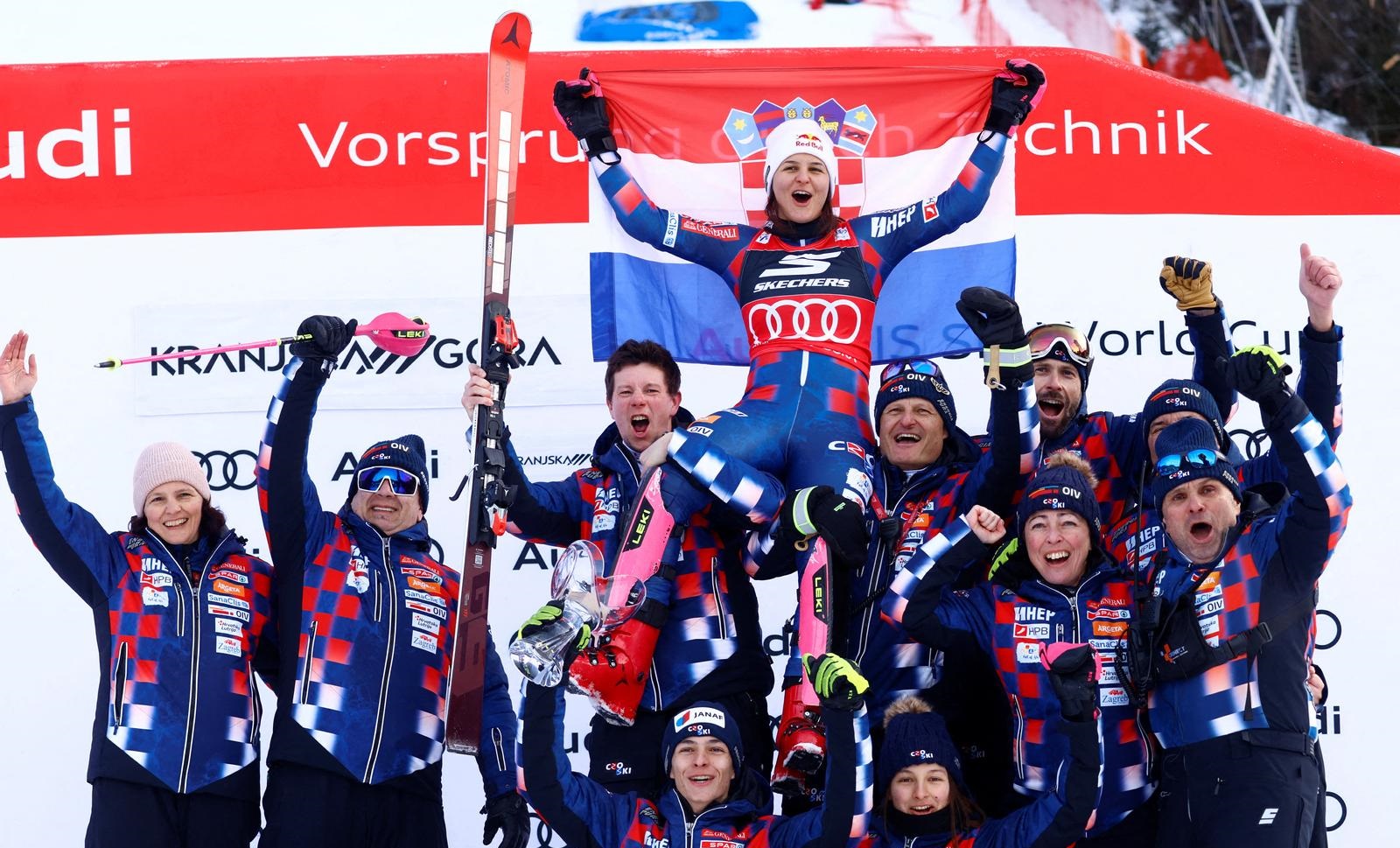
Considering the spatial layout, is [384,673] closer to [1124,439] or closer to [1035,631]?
[1035,631]

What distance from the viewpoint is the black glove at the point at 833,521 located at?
4.79 meters

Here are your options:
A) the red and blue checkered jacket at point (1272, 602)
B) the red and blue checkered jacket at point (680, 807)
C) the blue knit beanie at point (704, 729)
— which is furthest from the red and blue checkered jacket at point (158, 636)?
the red and blue checkered jacket at point (1272, 602)

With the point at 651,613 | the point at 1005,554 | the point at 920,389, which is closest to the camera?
the point at 1005,554

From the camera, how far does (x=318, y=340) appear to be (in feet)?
17.3

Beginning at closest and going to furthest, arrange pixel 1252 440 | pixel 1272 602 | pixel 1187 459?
pixel 1272 602 < pixel 1187 459 < pixel 1252 440

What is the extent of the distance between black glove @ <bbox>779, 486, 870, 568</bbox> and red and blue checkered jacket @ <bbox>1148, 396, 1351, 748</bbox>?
→ 79cm

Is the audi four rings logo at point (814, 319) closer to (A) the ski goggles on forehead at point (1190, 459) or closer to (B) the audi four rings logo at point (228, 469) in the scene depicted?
(A) the ski goggles on forehead at point (1190, 459)

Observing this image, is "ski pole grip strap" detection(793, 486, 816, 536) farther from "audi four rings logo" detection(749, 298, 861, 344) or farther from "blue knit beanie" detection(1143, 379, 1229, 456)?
"blue knit beanie" detection(1143, 379, 1229, 456)

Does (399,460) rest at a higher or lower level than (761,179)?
lower

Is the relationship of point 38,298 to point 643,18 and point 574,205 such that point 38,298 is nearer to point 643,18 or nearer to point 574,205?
point 574,205

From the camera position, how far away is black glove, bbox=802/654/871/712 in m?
4.42

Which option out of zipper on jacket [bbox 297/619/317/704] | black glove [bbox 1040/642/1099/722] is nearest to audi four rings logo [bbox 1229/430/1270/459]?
black glove [bbox 1040/642/1099/722]

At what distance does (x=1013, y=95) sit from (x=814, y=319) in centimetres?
105

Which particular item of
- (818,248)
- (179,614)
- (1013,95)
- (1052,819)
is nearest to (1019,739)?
(1052,819)
